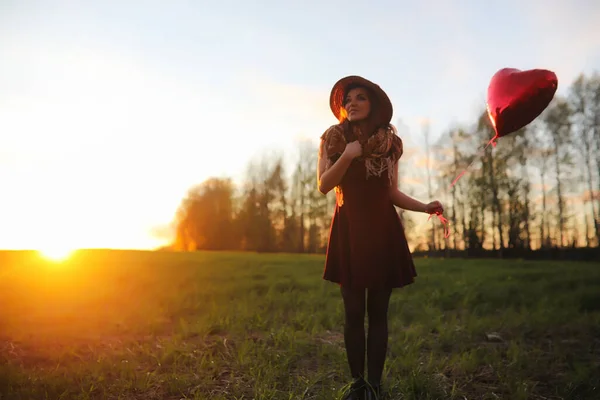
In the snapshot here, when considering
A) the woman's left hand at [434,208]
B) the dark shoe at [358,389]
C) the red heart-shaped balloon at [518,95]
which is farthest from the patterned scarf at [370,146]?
the dark shoe at [358,389]

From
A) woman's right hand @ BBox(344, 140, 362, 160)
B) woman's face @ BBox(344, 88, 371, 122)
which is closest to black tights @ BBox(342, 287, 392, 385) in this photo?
woman's right hand @ BBox(344, 140, 362, 160)

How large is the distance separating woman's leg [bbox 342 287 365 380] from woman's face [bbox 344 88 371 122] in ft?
3.96

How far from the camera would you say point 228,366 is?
4.31 metres

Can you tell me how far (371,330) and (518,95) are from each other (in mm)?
2032

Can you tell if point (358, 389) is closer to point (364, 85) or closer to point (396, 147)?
point (396, 147)

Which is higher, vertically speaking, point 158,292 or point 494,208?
point 494,208

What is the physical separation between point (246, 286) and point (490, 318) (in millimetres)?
4982

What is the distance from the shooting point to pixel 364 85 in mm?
3229

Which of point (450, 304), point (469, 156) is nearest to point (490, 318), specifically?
point (450, 304)

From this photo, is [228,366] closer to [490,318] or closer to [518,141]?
[490,318]

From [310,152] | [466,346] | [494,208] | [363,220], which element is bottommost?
[466,346]

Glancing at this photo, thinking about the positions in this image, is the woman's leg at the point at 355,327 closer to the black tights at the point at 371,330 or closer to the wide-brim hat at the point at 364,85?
the black tights at the point at 371,330

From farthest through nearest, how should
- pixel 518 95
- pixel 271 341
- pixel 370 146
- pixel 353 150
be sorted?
pixel 271 341 → pixel 518 95 → pixel 370 146 → pixel 353 150

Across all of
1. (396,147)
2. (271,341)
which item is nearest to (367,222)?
(396,147)
